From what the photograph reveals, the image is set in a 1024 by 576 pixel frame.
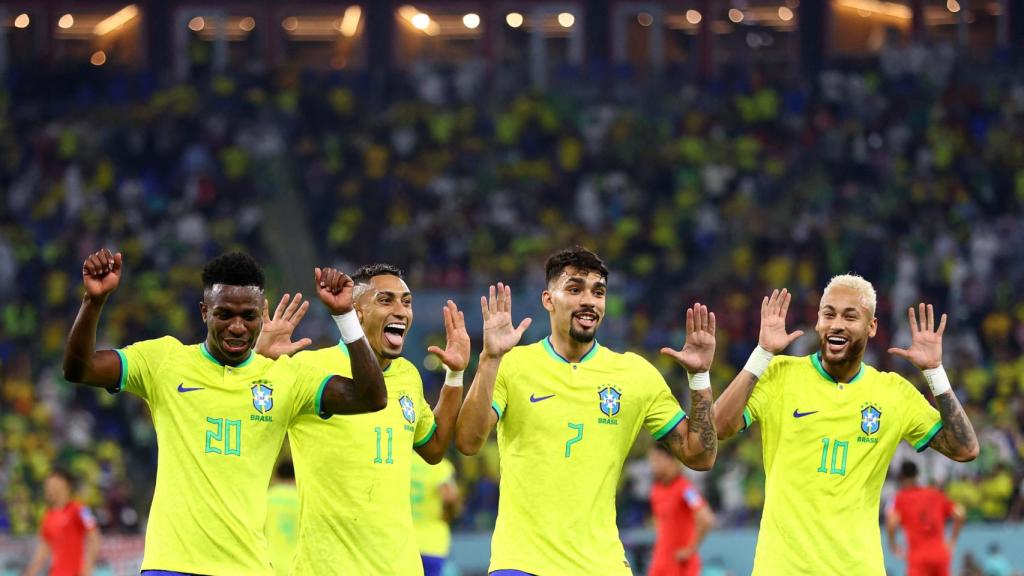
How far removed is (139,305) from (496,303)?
18.7 m

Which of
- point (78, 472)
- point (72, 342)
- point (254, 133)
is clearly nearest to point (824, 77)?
point (254, 133)

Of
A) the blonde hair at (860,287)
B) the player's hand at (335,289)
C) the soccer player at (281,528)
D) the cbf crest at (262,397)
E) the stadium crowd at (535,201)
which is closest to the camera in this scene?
the player's hand at (335,289)

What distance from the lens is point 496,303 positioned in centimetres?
810

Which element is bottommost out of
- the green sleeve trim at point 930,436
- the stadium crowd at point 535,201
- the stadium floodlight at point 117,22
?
the green sleeve trim at point 930,436

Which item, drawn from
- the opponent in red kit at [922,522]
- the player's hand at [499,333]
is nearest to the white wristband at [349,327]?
the player's hand at [499,333]

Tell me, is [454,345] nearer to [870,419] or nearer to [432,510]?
[870,419]

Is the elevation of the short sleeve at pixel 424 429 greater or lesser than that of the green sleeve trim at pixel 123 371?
lesser

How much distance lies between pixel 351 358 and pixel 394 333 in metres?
0.95

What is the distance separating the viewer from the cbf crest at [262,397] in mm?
7480

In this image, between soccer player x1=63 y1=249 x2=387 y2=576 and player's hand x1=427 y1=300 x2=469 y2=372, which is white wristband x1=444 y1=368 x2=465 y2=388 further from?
soccer player x1=63 y1=249 x2=387 y2=576

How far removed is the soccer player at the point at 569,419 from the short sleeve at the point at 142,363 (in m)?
1.47

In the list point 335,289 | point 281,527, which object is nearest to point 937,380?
point 335,289

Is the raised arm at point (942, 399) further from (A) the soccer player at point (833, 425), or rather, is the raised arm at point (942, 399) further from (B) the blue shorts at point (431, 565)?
(B) the blue shorts at point (431, 565)

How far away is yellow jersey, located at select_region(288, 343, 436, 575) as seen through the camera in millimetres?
7969
